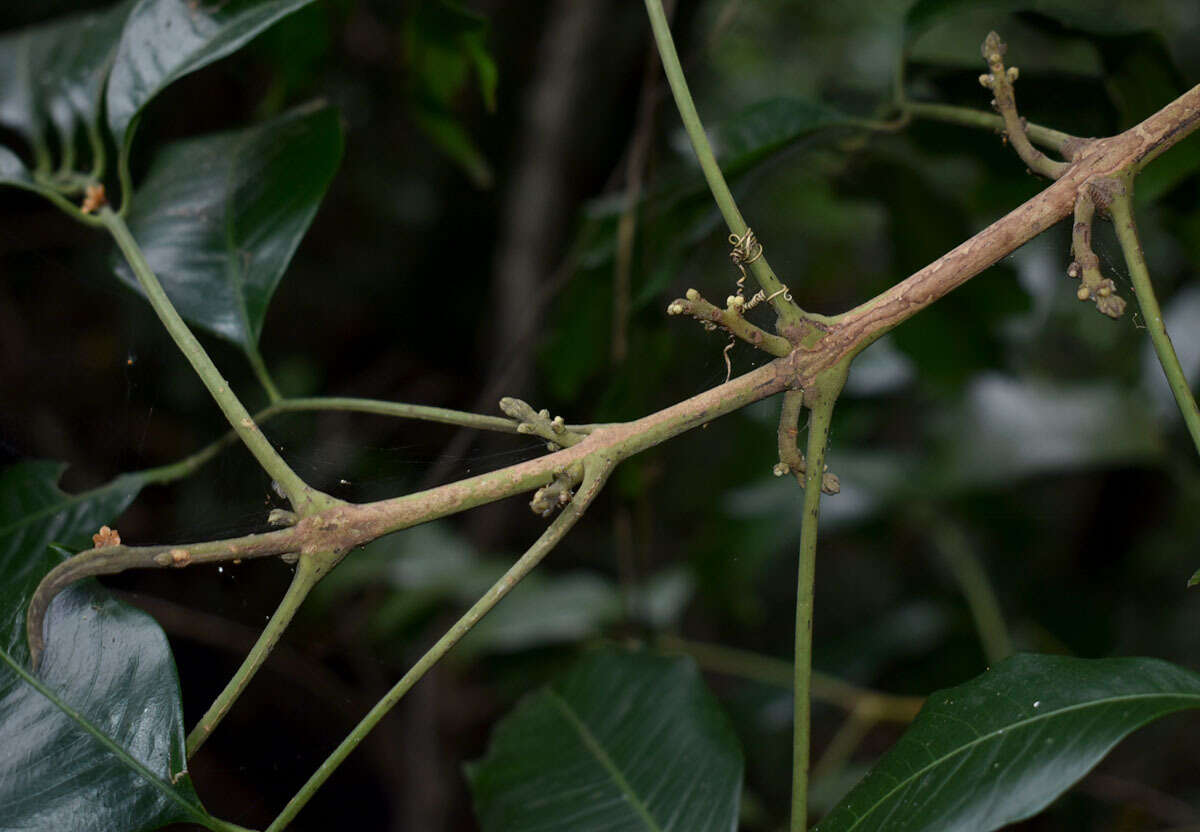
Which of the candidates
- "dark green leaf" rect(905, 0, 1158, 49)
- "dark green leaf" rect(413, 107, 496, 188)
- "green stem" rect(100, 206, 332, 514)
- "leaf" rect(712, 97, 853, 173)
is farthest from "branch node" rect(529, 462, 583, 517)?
"dark green leaf" rect(413, 107, 496, 188)

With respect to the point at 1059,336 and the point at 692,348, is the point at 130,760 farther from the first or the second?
the point at 1059,336

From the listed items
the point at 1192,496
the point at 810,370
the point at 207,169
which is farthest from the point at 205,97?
the point at 1192,496

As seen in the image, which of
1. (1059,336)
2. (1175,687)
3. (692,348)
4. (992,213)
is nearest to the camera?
(1175,687)

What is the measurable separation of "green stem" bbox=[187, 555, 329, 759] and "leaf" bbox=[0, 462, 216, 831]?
0.17 ft

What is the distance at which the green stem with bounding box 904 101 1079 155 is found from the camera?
2.49 ft

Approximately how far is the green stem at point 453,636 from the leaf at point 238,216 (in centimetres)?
47

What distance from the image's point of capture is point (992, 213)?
1523 mm

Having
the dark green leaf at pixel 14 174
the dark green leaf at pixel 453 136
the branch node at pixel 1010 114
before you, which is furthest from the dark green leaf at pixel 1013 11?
the dark green leaf at pixel 14 174

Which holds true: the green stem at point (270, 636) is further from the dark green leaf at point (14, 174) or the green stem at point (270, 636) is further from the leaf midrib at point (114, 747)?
the dark green leaf at point (14, 174)

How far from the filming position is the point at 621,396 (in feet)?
4.03

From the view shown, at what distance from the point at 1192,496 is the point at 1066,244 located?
3.92 feet

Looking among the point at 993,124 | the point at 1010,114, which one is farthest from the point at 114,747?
the point at 993,124

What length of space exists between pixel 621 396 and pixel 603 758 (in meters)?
0.45

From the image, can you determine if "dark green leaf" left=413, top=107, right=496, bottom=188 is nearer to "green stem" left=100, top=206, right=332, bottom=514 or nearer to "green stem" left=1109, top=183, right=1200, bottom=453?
"green stem" left=100, top=206, right=332, bottom=514
